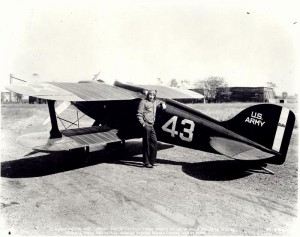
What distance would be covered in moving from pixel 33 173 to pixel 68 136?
115 centimetres

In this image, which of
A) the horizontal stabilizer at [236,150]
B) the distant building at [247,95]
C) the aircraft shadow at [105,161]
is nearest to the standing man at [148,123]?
the aircraft shadow at [105,161]

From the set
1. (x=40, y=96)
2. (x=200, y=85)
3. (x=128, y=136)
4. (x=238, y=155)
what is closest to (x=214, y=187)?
(x=238, y=155)

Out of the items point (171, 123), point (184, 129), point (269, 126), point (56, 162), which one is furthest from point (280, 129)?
point (56, 162)

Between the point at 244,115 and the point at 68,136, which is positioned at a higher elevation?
A: the point at 244,115

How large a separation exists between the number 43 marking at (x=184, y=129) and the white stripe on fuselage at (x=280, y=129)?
191 centimetres

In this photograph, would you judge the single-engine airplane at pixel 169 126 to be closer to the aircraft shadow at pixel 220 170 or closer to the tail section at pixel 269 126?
the tail section at pixel 269 126

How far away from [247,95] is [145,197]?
58054mm

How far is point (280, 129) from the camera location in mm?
5594

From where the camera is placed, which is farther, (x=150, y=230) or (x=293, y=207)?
(x=293, y=207)

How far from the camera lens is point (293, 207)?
457 centimetres

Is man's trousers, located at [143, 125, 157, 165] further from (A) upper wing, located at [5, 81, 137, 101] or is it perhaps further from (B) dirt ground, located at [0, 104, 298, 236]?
(A) upper wing, located at [5, 81, 137, 101]

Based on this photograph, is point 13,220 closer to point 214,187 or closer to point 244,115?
point 214,187

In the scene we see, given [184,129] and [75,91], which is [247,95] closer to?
[184,129]

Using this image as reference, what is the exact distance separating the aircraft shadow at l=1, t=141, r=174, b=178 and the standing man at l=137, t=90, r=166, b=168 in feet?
1.60
